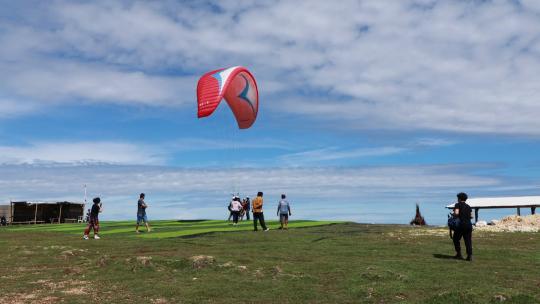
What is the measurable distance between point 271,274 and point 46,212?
53.4 metres

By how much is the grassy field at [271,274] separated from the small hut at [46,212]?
1538 inches

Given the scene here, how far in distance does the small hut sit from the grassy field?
39066 millimetres

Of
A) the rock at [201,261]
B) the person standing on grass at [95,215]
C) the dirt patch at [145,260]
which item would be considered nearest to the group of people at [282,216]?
the person standing on grass at [95,215]

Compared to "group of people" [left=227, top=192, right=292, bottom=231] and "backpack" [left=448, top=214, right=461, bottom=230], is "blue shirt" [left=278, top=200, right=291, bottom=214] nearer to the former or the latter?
"group of people" [left=227, top=192, right=292, bottom=231]

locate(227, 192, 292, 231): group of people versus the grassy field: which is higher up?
locate(227, 192, 292, 231): group of people

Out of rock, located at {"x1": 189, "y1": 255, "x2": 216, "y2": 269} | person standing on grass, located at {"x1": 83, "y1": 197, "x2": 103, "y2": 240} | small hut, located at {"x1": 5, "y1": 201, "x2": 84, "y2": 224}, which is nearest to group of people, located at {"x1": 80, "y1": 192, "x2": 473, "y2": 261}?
person standing on grass, located at {"x1": 83, "y1": 197, "x2": 103, "y2": 240}

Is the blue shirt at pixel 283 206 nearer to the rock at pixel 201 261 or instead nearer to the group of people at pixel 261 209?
the group of people at pixel 261 209

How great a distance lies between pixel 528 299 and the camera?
11.1 m

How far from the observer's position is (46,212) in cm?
5975

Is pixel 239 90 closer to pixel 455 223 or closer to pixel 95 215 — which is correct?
pixel 95 215

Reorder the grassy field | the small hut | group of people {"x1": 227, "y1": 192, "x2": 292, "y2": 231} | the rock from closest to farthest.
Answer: the grassy field < the rock < group of people {"x1": 227, "y1": 192, "x2": 292, "y2": 231} < the small hut

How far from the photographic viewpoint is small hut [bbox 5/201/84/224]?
188ft

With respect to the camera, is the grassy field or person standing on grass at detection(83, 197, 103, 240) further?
person standing on grass at detection(83, 197, 103, 240)

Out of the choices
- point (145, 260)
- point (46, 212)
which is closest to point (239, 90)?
point (145, 260)
